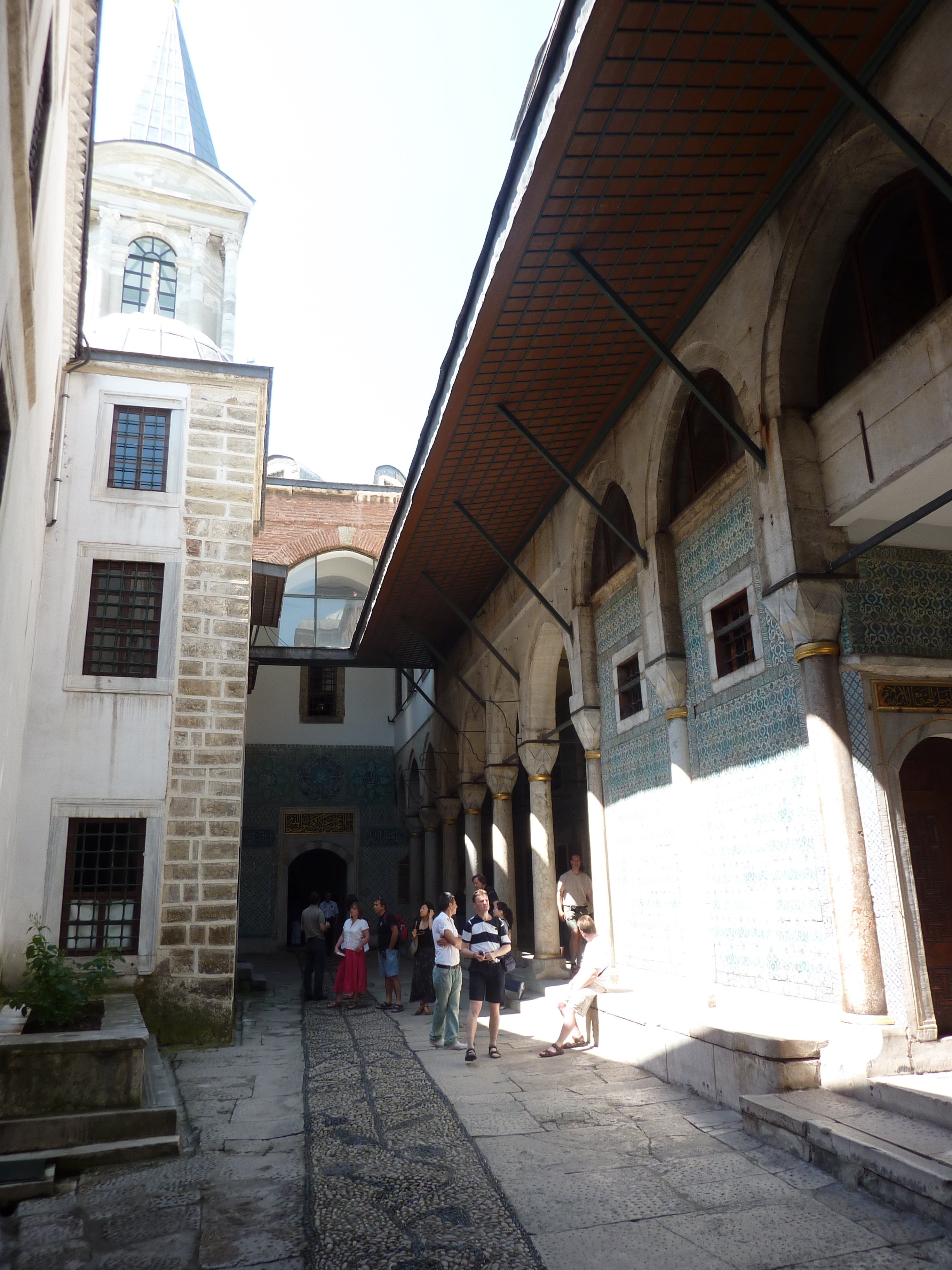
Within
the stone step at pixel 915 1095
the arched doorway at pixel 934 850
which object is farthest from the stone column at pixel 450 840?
Result: the stone step at pixel 915 1095

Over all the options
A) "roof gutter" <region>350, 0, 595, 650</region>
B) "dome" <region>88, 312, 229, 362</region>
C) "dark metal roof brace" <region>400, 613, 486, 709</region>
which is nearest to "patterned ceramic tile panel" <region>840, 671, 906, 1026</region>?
"roof gutter" <region>350, 0, 595, 650</region>

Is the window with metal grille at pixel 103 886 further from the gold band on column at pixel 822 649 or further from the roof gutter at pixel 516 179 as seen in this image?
the gold band on column at pixel 822 649

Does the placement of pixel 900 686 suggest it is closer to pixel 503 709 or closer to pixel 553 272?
pixel 553 272

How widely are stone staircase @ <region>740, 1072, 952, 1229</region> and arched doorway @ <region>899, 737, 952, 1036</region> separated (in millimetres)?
757

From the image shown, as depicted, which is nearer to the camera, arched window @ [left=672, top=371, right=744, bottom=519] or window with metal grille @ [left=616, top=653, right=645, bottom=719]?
arched window @ [left=672, top=371, right=744, bottom=519]

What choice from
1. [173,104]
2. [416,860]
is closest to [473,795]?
[416,860]

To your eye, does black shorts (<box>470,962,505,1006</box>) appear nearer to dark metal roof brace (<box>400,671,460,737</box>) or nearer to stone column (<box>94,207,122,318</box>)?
dark metal roof brace (<box>400,671,460,737</box>)

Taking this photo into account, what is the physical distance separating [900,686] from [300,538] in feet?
54.1

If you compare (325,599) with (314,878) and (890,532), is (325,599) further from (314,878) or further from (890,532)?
(890,532)

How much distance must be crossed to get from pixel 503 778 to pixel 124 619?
5.42 m

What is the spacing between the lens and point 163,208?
1961 cm

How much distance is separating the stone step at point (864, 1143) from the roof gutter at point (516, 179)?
5.00 meters

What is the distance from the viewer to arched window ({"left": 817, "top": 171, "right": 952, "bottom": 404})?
4840mm

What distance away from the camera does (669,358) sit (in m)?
5.88
